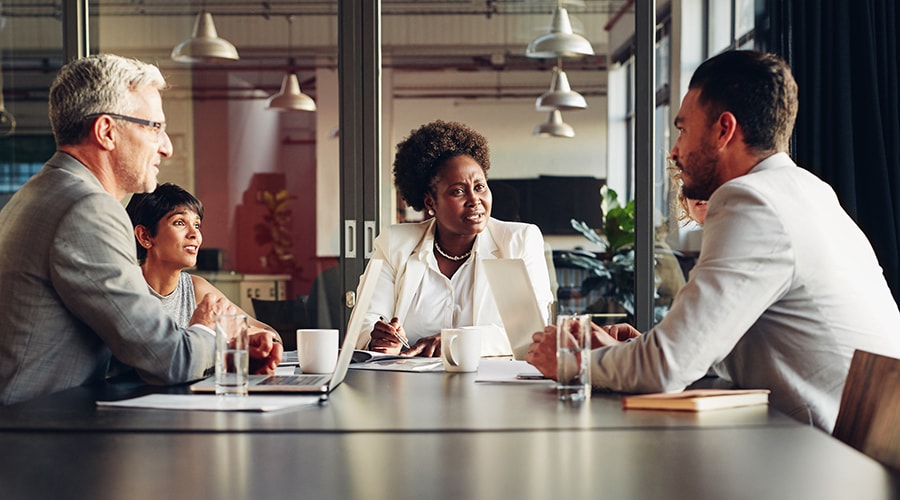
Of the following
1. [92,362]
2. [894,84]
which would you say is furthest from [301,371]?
[894,84]

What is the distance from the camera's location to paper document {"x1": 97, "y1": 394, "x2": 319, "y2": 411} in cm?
163

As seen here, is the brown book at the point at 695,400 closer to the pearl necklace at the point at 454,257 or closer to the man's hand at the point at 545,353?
the man's hand at the point at 545,353

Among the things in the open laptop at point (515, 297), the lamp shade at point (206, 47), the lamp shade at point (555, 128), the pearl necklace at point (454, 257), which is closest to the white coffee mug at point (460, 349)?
the open laptop at point (515, 297)

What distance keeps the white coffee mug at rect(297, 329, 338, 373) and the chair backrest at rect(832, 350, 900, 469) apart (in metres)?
1.10

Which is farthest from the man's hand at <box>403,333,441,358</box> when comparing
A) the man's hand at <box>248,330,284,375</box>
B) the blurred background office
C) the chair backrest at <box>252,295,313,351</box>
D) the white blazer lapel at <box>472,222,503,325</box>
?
the chair backrest at <box>252,295,313,351</box>

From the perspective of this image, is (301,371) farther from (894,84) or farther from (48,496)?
(894,84)

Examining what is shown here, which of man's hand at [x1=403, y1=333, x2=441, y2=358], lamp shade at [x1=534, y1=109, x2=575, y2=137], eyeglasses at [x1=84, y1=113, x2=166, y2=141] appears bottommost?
man's hand at [x1=403, y1=333, x2=441, y2=358]

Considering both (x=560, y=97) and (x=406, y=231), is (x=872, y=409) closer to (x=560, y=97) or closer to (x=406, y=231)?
(x=406, y=231)

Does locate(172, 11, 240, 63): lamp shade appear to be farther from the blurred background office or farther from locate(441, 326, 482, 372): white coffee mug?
locate(441, 326, 482, 372): white coffee mug

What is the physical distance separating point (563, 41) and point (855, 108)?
4.39 ft

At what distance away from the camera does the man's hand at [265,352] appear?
2.14 m

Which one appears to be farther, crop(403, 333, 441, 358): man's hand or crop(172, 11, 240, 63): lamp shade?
crop(172, 11, 240, 63): lamp shade

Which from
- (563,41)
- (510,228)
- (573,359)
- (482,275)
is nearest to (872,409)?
(573,359)

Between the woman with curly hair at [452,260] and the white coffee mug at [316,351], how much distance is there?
2.76 ft
